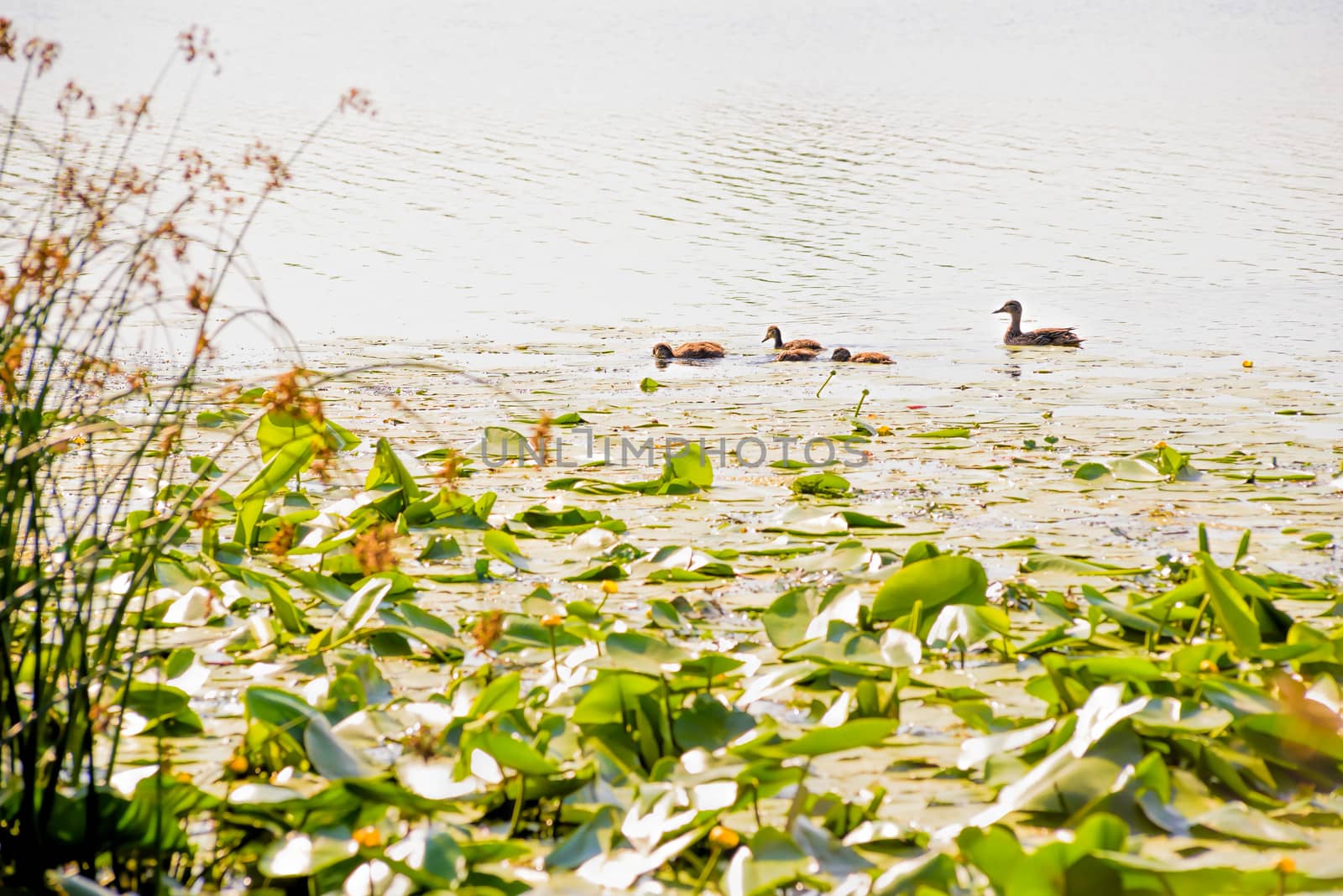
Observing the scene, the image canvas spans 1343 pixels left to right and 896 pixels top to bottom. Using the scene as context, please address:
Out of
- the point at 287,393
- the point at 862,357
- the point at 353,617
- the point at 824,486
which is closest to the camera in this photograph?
the point at 287,393

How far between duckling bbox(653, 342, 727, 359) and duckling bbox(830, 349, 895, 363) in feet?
3.29

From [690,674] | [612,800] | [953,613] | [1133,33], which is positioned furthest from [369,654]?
[1133,33]

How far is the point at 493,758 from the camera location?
8.85ft

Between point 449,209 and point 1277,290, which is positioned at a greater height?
point 449,209

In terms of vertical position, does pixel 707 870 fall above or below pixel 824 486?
below

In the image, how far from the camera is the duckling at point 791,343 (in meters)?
10.6

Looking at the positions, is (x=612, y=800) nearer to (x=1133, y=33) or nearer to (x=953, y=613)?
(x=953, y=613)

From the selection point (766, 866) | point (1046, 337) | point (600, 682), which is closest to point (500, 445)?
Answer: point (600, 682)

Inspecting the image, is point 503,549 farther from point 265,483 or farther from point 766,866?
point 766,866

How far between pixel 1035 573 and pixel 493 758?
2.22 metres

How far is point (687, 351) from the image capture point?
34.6ft

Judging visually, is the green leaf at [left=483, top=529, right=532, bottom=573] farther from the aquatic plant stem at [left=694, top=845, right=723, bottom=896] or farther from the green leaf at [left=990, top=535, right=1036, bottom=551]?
the aquatic plant stem at [left=694, top=845, right=723, bottom=896]

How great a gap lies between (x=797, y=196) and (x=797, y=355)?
420 inches

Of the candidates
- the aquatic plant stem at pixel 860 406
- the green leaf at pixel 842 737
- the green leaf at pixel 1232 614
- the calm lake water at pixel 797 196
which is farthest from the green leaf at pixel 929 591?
the aquatic plant stem at pixel 860 406
